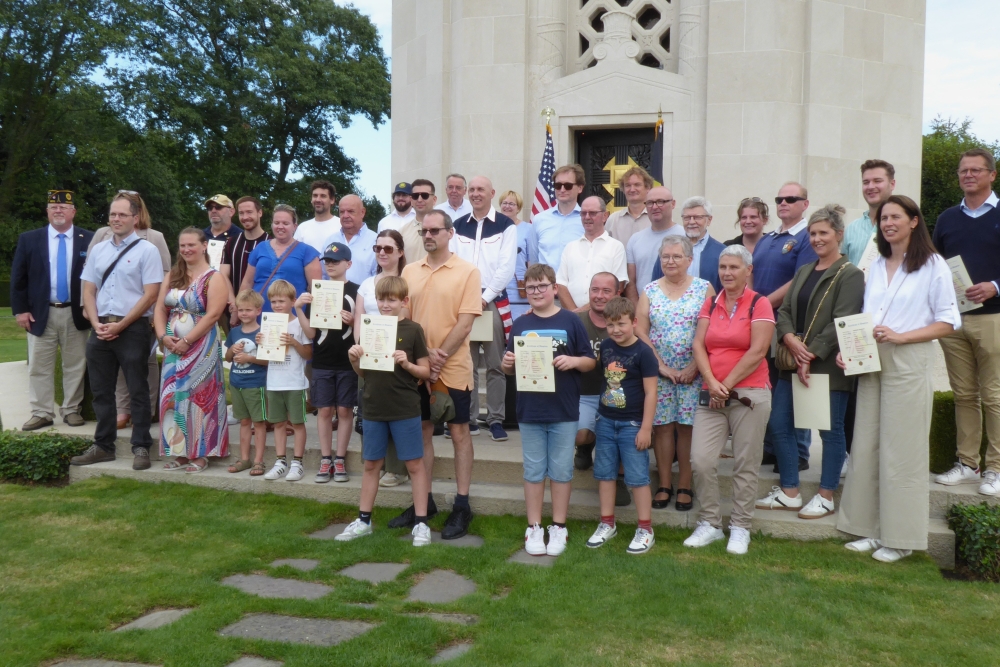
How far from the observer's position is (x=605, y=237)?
7.17 m

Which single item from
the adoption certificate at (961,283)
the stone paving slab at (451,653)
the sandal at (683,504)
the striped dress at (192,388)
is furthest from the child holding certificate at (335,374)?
the adoption certificate at (961,283)

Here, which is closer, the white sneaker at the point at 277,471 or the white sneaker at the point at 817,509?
the white sneaker at the point at 817,509

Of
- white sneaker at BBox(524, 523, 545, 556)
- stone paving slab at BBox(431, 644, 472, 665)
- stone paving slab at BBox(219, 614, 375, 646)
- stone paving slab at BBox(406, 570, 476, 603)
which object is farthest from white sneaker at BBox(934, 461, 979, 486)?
stone paving slab at BBox(219, 614, 375, 646)

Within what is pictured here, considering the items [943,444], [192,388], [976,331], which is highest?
[976,331]

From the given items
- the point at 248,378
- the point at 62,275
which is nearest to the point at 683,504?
the point at 248,378

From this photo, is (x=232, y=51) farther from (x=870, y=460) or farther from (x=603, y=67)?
(x=870, y=460)

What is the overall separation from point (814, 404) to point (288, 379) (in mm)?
4282

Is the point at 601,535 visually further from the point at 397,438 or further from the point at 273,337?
the point at 273,337

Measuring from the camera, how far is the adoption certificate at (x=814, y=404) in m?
5.95

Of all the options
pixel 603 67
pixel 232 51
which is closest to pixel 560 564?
pixel 603 67

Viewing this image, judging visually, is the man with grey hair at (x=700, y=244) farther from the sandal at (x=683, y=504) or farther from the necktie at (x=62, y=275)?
the necktie at (x=62, y=275)

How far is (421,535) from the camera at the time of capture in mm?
6047

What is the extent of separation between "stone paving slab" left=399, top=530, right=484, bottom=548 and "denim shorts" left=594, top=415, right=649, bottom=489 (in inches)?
38.7

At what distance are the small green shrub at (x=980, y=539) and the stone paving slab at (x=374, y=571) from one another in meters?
3.75
